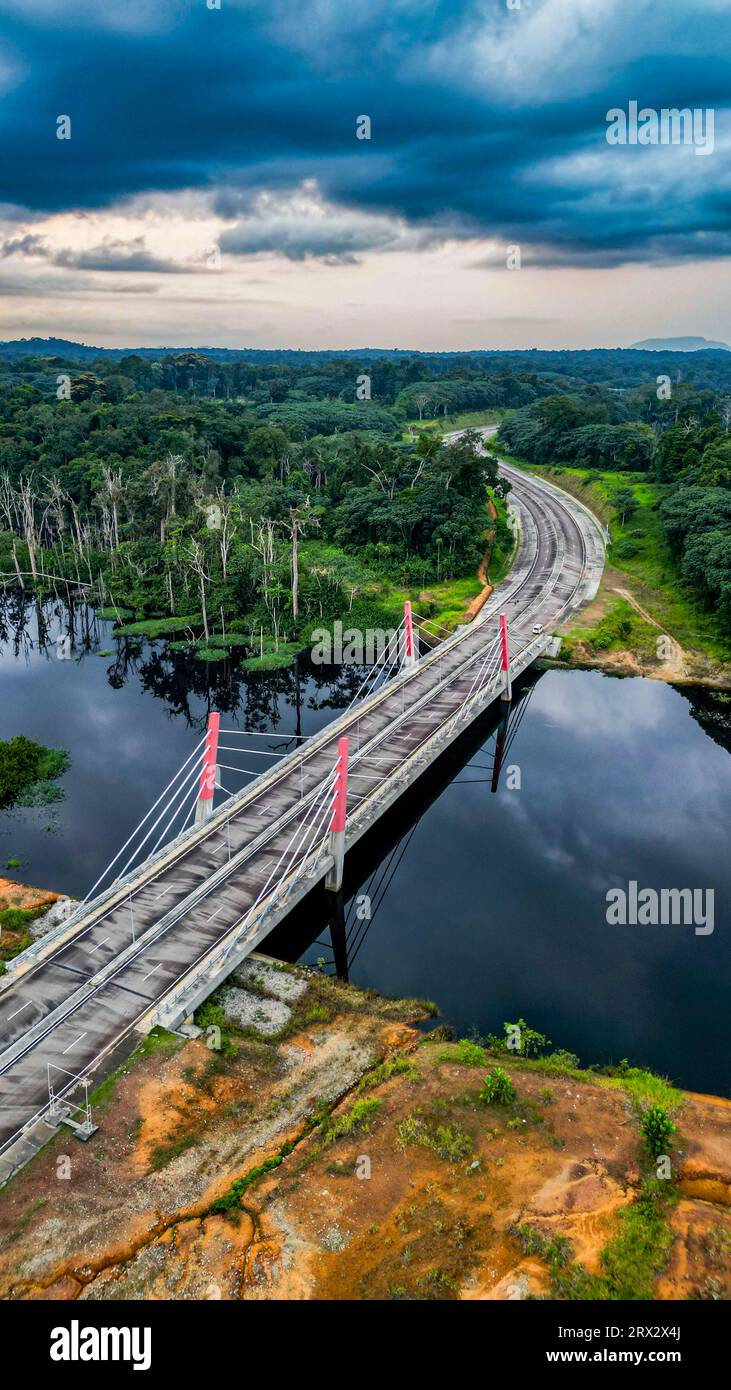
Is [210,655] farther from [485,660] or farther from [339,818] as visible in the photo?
[339,818]

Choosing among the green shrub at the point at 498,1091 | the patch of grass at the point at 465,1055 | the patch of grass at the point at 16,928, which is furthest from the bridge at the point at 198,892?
the green shrub at the point at 498,1091

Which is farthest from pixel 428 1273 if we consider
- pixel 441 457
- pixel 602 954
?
pixel 441 457

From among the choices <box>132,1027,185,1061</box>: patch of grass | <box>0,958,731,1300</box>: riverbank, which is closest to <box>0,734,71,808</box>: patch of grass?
<box>132,1027,185,1061</box>: patch of grass

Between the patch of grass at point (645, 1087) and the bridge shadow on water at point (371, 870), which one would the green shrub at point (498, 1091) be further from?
the bridge shadow on water at point (371, 870)

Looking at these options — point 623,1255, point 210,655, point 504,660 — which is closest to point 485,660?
point 504,660

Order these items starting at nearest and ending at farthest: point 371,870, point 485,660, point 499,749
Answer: point 371,870 < point 499,749 < point 485,660

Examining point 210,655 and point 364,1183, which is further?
point 210,655

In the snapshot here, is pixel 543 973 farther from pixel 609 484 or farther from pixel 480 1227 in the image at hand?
pixel 609 484
